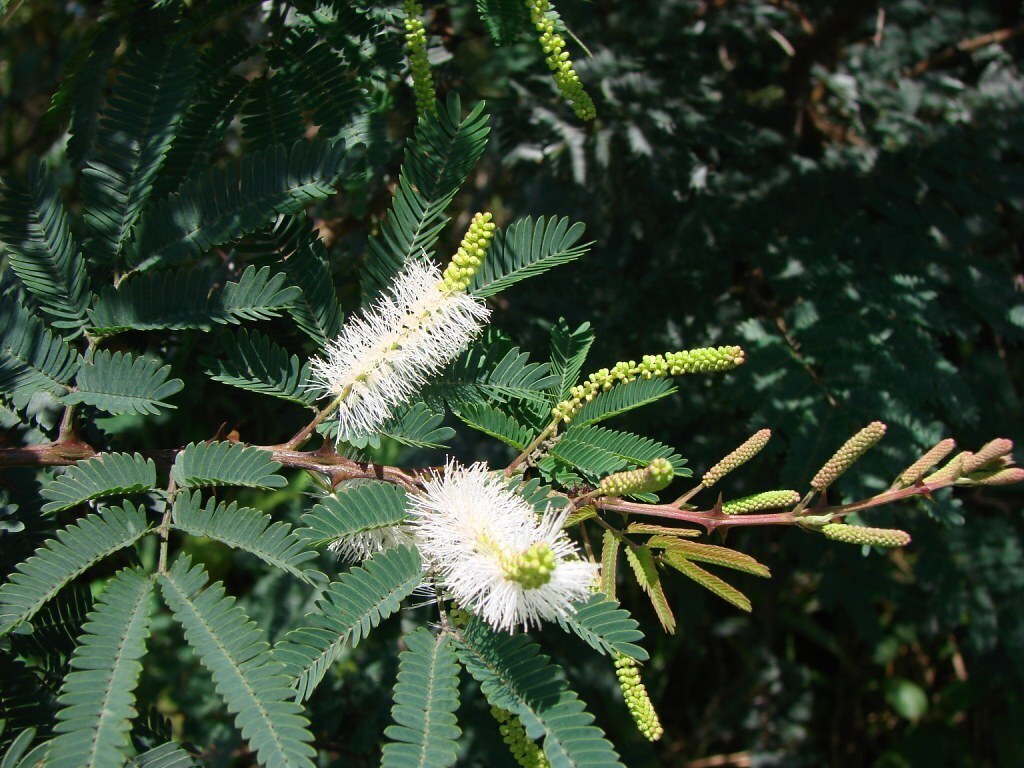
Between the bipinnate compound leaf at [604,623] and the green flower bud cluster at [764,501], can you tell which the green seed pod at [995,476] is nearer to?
the green flower bud cluster at [764,501]

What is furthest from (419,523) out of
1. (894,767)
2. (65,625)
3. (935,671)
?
(935,671)

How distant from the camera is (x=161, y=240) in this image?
1.38 meters

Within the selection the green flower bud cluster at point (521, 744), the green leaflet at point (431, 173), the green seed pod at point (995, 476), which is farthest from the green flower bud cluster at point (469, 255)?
the green seed pod at point (995, 476)

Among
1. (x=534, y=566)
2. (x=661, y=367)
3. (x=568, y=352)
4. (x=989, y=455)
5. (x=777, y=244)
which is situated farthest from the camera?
(x=777, y=244)

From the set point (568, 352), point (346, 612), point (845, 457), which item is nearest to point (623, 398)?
point (568, 352)

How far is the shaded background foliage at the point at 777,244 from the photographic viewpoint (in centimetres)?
205

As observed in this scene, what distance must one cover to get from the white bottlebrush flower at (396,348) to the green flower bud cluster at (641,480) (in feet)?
1.16

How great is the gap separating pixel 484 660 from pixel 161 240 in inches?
36.5

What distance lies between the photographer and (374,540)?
133 cm

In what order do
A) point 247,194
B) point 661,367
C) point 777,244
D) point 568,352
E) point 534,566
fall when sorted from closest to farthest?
point 534,566
point 661,367
point 247,194
point 568,352
point 777,244

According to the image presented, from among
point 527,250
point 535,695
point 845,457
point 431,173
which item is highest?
point 431,173

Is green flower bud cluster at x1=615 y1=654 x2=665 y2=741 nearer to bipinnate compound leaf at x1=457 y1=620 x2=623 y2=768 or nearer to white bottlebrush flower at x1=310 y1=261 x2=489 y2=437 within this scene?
bipinnate compound leaf at x1=457 y1=620 x2=623 y2=768

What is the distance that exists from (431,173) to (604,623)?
84 cm

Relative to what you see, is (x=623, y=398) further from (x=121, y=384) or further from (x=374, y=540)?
(x=121, y=384)
